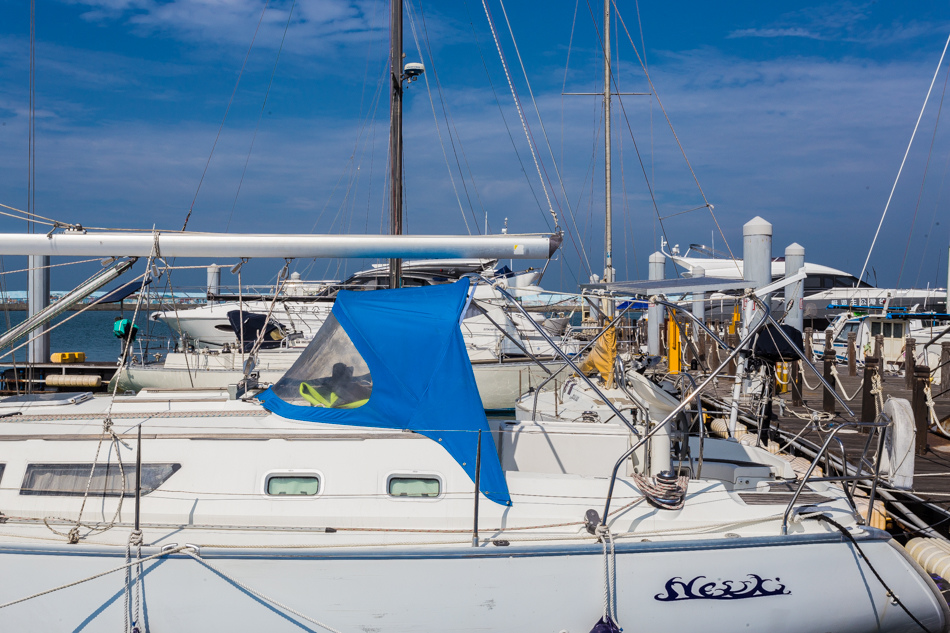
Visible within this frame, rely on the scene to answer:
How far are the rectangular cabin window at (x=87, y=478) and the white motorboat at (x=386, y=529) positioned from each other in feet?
0.04

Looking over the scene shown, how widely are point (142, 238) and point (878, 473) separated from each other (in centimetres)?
615

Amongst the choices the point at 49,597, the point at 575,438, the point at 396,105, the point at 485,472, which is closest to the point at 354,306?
the point at 485,472

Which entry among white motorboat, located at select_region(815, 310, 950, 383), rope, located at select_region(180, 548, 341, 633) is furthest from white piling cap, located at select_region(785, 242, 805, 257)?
rope, located at select_region(180, 548, 341, 633)

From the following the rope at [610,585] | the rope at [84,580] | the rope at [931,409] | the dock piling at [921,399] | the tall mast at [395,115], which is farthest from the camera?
the tall mast at [395,115]

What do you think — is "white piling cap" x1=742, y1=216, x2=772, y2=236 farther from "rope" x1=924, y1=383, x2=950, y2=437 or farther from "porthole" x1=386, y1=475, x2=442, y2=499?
"porthole" x1=386, y1=475, x2=442, y2=499

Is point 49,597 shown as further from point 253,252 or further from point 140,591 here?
point 253,252

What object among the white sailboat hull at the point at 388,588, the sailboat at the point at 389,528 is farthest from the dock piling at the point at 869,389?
the white sailboat hull at the point at 388,588

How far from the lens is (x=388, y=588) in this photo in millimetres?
4051

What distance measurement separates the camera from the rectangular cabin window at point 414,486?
4715mm

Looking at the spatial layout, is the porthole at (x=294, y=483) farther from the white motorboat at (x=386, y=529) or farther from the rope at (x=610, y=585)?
the rope at (x=610, y=585)

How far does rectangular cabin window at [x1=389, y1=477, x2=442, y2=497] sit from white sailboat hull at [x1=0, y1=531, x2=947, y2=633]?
0.60 m

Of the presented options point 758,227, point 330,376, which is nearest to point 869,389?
point 758,227

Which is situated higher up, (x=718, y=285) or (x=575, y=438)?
(x=718, y=285)

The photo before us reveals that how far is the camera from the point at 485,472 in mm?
4621
